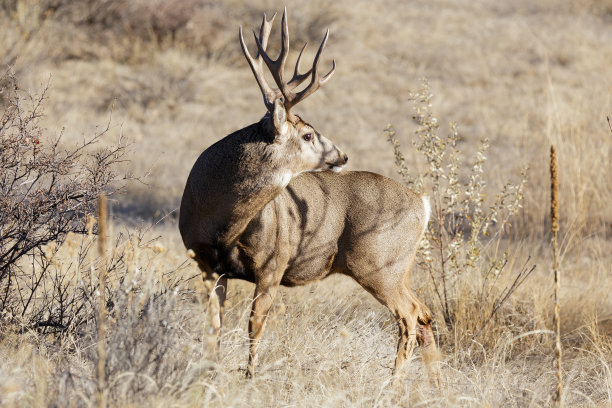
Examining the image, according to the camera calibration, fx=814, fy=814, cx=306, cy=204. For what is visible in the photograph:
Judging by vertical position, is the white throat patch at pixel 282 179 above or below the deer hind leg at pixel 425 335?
above

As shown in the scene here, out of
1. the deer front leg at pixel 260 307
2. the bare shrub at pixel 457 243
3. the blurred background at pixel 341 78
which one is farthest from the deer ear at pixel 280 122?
the blurred background at pixel 341 78

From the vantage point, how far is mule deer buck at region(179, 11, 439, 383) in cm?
518

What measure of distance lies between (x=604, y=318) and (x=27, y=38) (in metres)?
11.2

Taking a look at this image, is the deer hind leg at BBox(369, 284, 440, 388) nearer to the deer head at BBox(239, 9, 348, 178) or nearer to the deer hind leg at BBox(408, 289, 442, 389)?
the deer hind leg at BBox(408, 289, 442, 389)

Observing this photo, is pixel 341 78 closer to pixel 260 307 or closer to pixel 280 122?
pixel 280 122

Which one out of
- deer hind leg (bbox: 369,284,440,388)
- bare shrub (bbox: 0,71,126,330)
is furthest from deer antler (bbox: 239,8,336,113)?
deer hind leg (bbox: 369,284,440,388)

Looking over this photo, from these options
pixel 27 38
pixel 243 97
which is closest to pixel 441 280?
pixel 243 97

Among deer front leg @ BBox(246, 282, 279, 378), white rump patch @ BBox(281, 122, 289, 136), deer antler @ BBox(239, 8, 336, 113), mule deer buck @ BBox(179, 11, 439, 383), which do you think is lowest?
deer front leg @ BBox(246, 282, 279, 378)

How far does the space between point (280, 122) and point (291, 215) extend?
2.34 ft

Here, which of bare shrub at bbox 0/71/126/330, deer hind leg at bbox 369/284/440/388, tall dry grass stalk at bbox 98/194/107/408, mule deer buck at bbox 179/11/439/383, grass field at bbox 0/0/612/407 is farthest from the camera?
deer hind leg at bbox 369/284/440/388

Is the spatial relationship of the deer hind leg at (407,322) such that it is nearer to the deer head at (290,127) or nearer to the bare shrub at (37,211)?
the deer head at (290,127)

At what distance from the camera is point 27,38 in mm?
14188

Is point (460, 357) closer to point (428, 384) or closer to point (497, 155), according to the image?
point (428, 384)

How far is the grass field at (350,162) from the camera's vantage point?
4352mm
